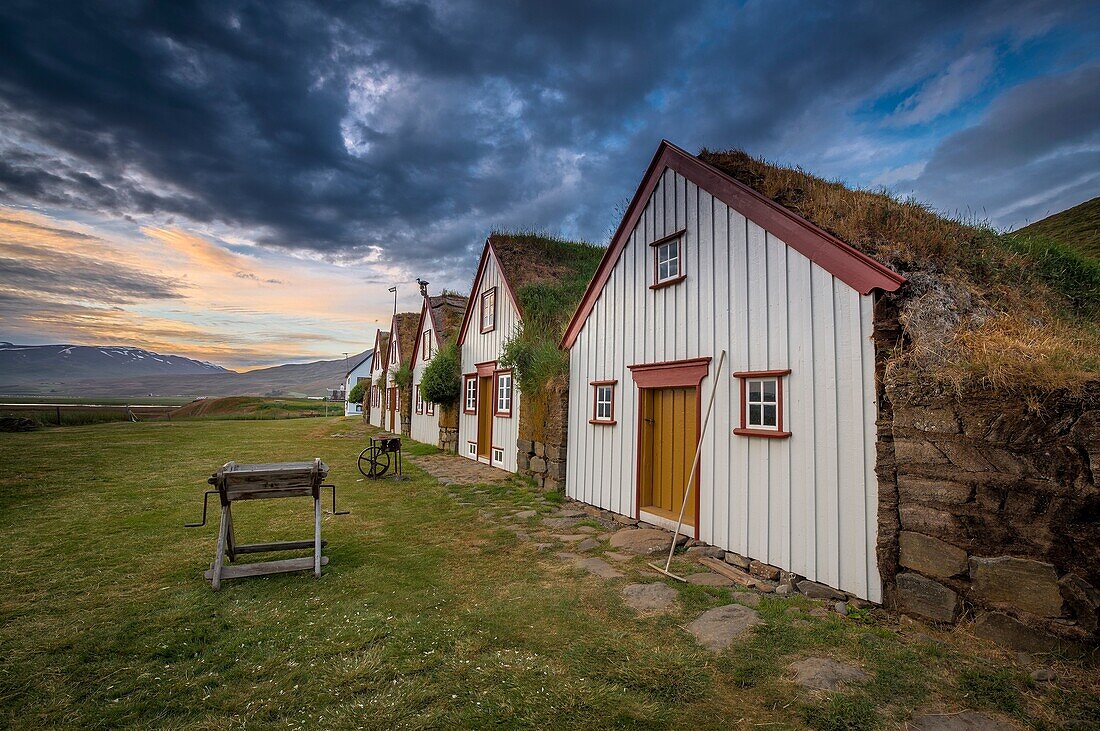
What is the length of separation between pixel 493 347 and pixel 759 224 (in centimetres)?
1053

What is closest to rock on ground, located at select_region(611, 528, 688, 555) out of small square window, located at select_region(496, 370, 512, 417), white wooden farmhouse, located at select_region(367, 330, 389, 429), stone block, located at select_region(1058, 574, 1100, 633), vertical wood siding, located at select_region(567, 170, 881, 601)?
vertical wood siding, located at select_region(567, 170, 881, 601)

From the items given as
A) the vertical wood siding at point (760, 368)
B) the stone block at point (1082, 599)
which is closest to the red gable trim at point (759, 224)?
the vertical wood siding at point (760, 368)

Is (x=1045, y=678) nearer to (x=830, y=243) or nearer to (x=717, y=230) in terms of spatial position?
(x=830, y=243)

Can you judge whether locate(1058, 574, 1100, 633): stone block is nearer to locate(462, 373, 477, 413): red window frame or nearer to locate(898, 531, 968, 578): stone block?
locate(898, 531, 968, 578): stone block

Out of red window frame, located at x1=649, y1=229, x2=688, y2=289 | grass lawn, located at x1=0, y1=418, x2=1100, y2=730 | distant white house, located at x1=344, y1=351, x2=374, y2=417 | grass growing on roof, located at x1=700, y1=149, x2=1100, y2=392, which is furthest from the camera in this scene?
distant white house, located at x1=344, y1=351, x2=374, y2=417

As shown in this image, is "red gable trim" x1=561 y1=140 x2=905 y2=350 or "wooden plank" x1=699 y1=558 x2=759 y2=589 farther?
"wooden plank" x1=699 y1=558 x2=759 y2=589

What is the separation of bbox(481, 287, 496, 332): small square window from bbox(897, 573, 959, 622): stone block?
505 inches

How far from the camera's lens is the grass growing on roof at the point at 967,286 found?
4191mm

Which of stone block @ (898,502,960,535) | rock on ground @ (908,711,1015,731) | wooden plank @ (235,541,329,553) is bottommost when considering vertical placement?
rock on ground @ (908,711,1015,731)

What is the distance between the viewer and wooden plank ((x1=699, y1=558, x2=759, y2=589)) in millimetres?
5590

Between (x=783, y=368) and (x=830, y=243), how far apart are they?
1.52m

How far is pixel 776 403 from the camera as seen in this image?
6.01 meters

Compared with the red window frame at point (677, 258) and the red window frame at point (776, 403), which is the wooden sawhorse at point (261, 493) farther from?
the red window frame at point (677, 258)

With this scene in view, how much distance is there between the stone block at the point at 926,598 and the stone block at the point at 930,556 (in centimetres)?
9
